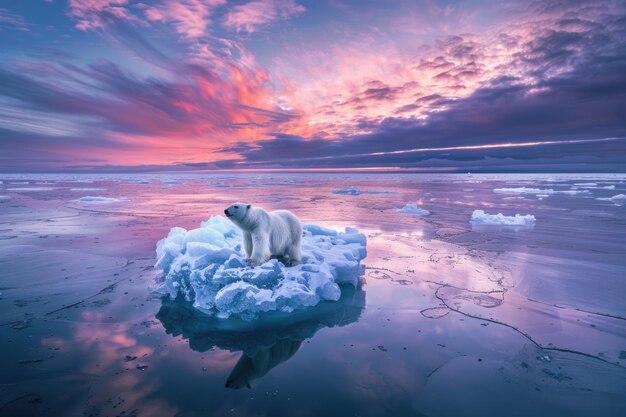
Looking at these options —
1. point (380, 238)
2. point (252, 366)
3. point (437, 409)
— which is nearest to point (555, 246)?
point (380, 238)

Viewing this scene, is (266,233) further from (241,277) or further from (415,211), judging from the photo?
(415,211)

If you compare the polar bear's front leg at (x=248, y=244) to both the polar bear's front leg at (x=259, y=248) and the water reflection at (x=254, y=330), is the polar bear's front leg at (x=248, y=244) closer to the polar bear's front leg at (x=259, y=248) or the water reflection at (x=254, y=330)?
the polar bear's front leg at (x=259, y=248)

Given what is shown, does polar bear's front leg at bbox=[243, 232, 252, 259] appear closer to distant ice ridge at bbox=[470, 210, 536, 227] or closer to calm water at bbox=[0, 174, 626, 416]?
calm water at bbox=[0, 174, 626, 416]

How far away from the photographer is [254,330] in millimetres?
4590

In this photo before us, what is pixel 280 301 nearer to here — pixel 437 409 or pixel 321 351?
pixel 321 351

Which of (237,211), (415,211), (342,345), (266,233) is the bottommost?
(415,211)

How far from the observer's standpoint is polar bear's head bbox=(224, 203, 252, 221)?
505 cm

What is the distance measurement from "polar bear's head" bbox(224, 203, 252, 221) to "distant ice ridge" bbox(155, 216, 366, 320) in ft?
2.67

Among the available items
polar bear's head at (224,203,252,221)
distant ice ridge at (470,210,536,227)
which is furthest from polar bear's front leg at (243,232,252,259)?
distant ice ridge at (470,210,536,227)

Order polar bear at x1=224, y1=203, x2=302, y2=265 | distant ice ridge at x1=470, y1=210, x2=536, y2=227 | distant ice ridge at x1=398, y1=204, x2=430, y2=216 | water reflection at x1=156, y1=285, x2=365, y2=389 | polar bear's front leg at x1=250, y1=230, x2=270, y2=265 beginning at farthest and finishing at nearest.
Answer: distant ice ridge at x1=398, y1=204, x2=430, y2=216 < distant ice ridge at x1=470, y1=210, x2=536, y2=227 < polar bear's front leg at x1=250, y1=230, x2=270, y2=265 < polar bear at x1=224, y1=203, x2=302, y2=265 < water reflection at x1=156, y1=285, x2=365, y2=389

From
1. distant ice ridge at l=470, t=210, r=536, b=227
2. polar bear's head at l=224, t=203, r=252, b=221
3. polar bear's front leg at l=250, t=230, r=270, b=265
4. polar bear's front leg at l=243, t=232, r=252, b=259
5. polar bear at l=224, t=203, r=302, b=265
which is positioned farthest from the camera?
distant ice ridge at l=470, t=210, r=536, b=227

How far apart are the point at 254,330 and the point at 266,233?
1704 mm

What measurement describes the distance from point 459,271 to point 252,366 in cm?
530

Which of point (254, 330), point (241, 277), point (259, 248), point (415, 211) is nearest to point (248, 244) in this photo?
point (259, 248)
